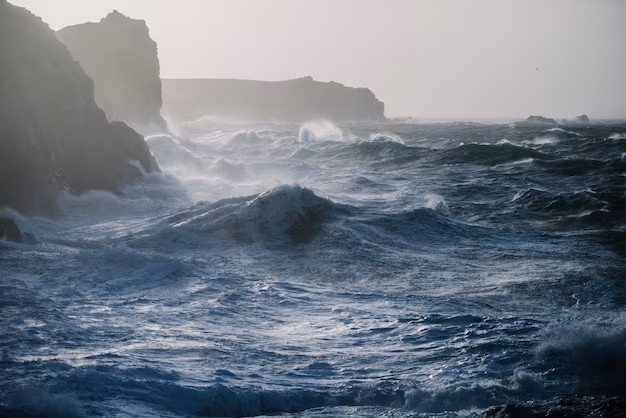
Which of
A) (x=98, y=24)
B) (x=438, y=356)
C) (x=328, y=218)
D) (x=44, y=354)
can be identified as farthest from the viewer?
(x=98, y=24)

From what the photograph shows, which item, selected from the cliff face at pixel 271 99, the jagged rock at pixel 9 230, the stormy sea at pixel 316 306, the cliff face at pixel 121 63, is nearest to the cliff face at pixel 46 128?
the stormy sea at pixel 316 306

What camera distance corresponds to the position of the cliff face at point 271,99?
449ft

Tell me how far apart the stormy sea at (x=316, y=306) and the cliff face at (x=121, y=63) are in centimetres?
2776

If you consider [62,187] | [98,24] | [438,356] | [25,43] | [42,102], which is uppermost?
[98,24]

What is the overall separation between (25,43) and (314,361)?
1371 cm

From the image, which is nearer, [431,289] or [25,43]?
[431,289]

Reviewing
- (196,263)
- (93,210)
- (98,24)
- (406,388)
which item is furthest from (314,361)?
(98,24)

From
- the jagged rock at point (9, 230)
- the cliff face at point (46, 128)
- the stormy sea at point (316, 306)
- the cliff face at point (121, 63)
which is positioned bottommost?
the stormy sea at point (316, 306)

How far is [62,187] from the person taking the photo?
54.7 ft

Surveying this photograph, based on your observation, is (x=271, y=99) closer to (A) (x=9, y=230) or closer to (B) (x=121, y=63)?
(B) (x=121, y=63)

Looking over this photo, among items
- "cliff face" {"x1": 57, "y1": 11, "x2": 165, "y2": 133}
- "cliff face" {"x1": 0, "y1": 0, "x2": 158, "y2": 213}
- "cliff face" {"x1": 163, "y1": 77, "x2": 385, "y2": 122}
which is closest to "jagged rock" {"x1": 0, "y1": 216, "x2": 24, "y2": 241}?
"cliff face" {"x1": 0, "y1": 0, "x2": 158, "y2": 213}

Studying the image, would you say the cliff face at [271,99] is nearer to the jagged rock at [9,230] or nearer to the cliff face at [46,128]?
the cliff face at [46,128]

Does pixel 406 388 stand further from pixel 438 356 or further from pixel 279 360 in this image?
pixel 279 360

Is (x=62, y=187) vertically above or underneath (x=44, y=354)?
above
